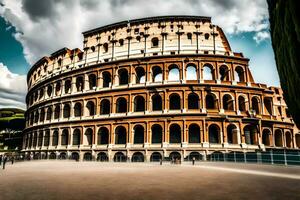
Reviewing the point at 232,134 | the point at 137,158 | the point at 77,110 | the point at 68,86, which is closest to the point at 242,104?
the point at 232,134

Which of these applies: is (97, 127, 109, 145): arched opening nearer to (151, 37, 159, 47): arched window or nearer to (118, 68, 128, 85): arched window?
(118, 68, 128, 85): arched window

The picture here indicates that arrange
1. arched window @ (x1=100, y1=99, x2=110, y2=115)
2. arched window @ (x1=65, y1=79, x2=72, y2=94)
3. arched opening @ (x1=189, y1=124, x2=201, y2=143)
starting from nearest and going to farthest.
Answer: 1. arched opening @ (x1=189, y1=124, x2=201, y2=143)
2. arched window @ (x1=100, y1=99, x2=110, y2=115)
3. arched window @ (x1=65, y1=79, x2=72, y2=94)

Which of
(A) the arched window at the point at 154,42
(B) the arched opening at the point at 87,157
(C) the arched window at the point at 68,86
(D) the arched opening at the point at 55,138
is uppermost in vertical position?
(A) the arched window at the point at 154,42

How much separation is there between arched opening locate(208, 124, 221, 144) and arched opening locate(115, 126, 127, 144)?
9.02m

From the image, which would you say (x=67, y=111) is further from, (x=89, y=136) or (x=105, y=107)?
(x=105, y=107)

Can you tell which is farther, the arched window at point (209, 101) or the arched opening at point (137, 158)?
the arched window at point (209, 101)

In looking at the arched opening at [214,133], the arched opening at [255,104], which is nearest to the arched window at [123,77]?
the arched opening at [214,133]

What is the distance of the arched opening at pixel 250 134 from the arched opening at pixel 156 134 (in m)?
8.86

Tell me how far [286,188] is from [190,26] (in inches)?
902

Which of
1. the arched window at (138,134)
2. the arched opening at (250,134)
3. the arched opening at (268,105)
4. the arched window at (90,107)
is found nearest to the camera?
the arched opening at (250,134)

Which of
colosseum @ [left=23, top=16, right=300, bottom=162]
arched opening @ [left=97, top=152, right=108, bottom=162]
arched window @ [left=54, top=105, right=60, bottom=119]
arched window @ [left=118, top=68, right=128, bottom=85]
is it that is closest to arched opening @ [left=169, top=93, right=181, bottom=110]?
colosseum @ [left=23, top=16, right=300, bottom=162]

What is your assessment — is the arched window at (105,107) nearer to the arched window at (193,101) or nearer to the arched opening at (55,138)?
the arched opening at (55,138)

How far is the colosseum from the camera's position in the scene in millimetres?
22703

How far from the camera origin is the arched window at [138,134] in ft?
78.6
